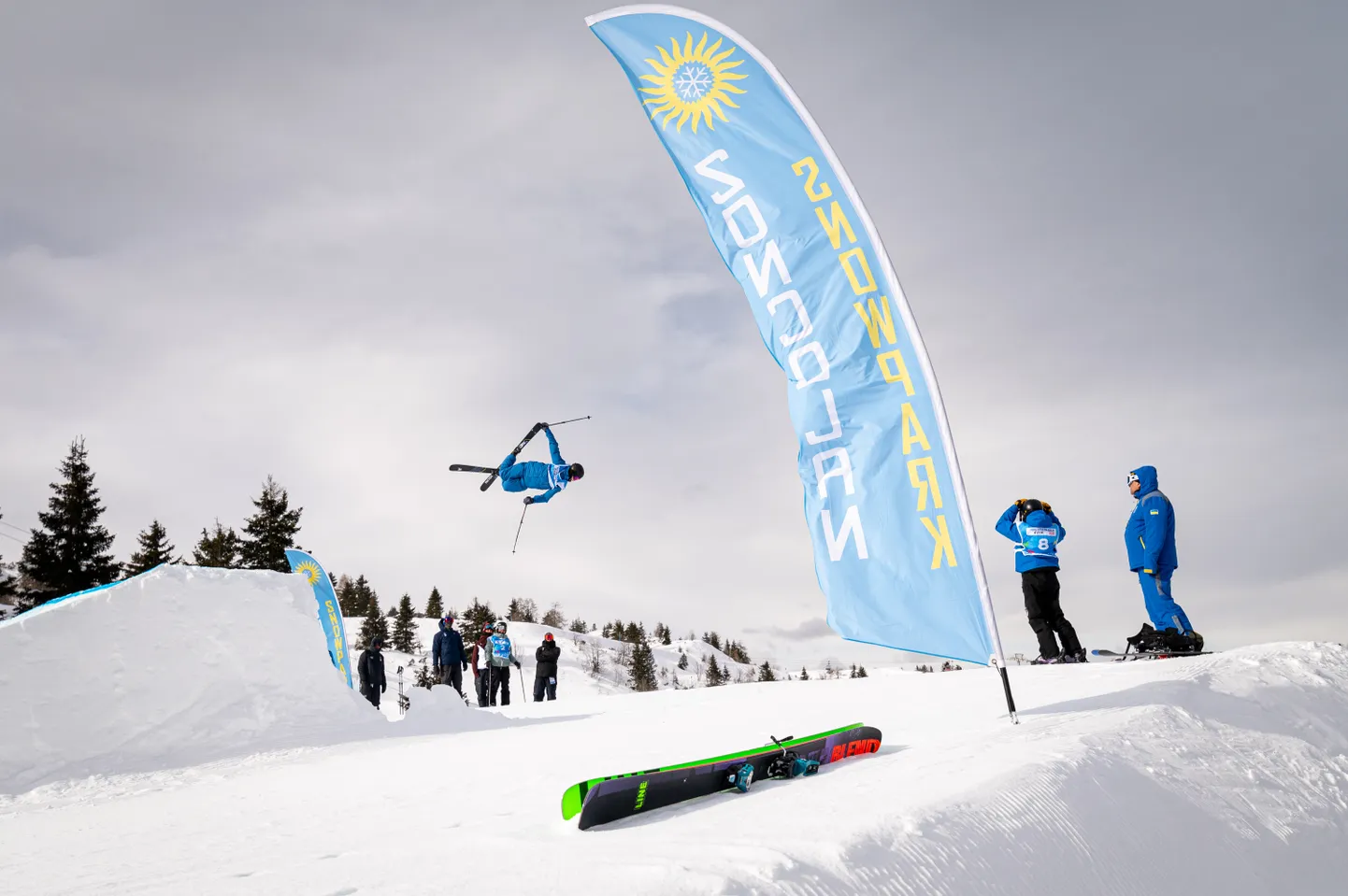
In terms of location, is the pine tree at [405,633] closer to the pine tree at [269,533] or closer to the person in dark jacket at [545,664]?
the pine tree at [269,533]

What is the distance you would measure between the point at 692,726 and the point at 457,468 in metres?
6.48

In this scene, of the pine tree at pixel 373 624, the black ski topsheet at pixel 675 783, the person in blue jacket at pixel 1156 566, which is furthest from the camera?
the pine tree at pixel 373 624

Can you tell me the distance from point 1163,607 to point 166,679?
10664 millimetres

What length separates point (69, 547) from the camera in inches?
1194

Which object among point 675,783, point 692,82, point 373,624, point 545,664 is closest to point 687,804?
point 675,783

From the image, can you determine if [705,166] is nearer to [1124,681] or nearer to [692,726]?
[692,726]

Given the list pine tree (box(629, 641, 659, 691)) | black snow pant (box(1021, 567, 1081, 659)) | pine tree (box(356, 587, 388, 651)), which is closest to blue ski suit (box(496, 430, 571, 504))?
black snow pant (box(1021, 567, 1081, 659))

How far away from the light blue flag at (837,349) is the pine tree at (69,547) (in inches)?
1353

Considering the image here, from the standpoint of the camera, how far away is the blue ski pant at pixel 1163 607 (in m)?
7.88

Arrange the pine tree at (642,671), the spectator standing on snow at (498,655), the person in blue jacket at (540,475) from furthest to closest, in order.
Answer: the pine tree at (642,671)
the spectator standing on snow at (498,655)
the person in blue jacket at (540,475)

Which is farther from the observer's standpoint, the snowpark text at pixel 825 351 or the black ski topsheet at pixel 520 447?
the black ski topsheet at pixel 520 447

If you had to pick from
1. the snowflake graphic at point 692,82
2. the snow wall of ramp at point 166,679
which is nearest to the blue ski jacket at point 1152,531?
the snowflake graphic at point 692,82

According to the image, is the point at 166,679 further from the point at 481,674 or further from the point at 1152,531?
the point at 1152,531

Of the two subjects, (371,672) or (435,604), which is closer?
(371,672)
